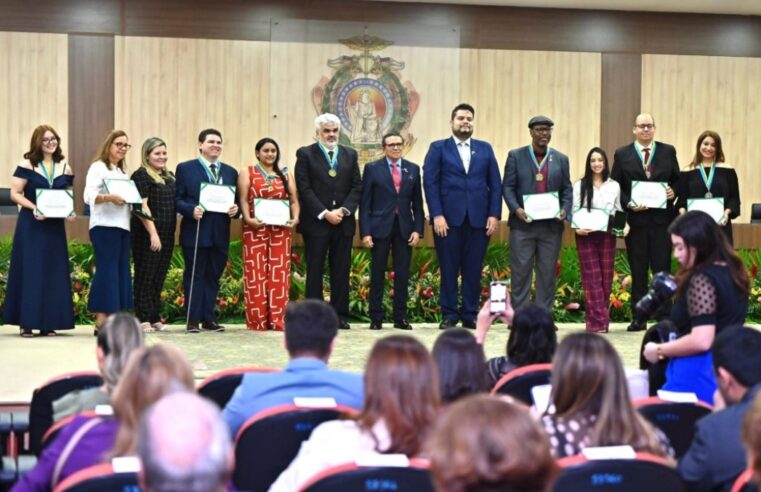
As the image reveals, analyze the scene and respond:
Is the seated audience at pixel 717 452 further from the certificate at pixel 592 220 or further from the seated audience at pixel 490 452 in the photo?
the certificate at pixel 592 220

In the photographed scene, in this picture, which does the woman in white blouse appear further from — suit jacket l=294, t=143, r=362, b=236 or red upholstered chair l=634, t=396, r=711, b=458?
red upholstered chair l=634, t=396, r=711, b=458

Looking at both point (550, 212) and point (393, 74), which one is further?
point (393, 74)

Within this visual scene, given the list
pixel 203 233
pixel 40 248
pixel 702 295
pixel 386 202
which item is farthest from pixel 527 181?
pixel 702 295

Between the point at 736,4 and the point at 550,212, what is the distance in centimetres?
560

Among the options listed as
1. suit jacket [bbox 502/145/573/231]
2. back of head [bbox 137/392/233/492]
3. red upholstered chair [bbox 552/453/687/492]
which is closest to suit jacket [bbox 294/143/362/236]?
suit jacket [bbox 502/145/573/231]

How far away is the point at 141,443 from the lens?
1.42m

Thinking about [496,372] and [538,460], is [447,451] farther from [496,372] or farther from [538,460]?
[496,372]

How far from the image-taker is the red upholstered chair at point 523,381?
11.9 ft

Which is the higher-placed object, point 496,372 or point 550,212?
point 550,212

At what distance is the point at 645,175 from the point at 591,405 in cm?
605

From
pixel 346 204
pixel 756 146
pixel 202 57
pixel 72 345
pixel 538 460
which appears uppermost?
pixel 202 57

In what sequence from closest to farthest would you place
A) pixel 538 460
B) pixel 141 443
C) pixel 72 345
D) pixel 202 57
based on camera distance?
pixel 141 443
pixel 538 460
pixel 72 345
pixel 202 57

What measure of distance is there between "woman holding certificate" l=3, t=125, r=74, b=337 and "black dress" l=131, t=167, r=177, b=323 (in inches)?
20.6

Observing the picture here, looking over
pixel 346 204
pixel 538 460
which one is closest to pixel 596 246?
pixel 346 204
